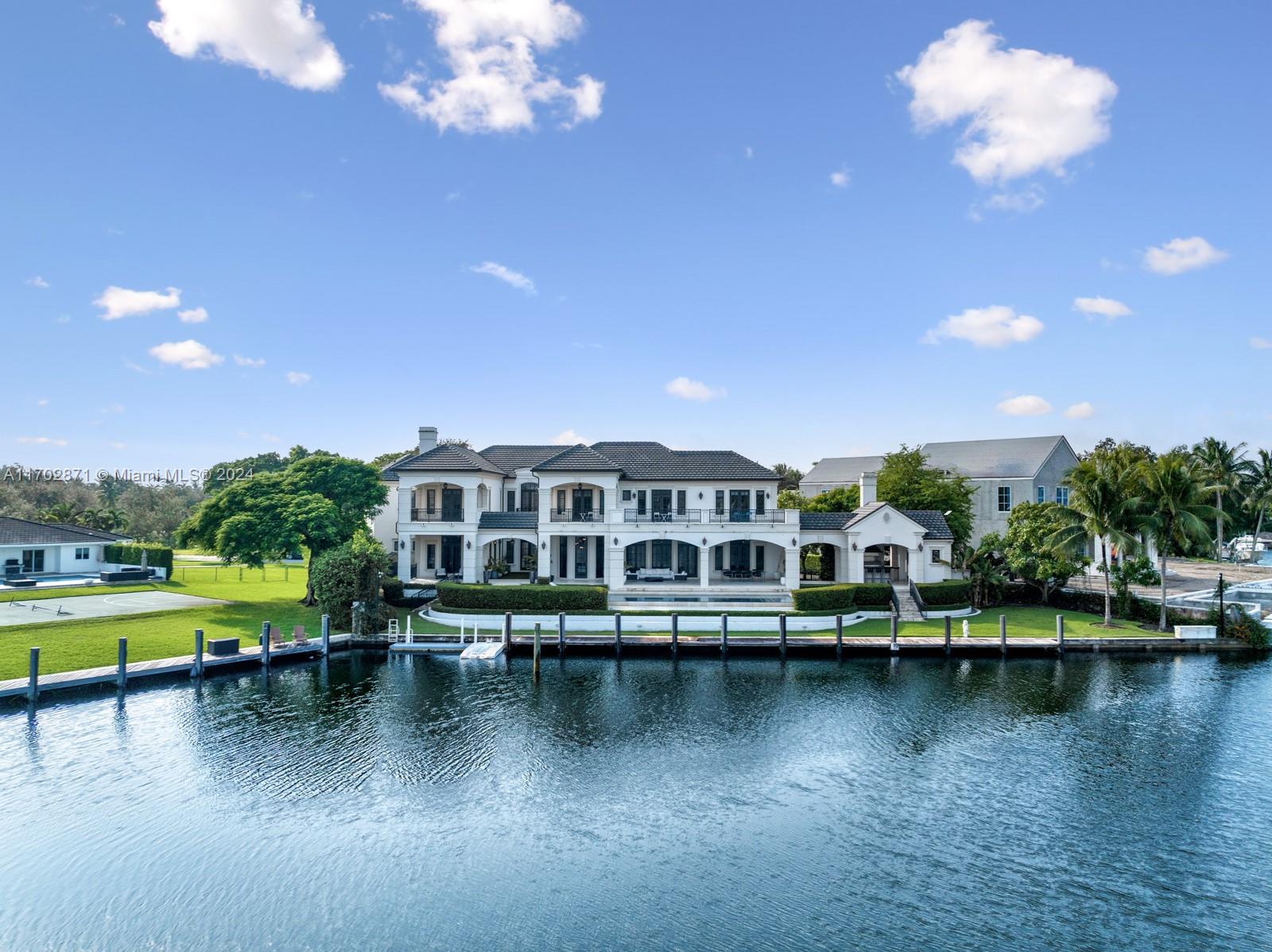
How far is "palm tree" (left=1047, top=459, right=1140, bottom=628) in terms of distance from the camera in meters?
36.8

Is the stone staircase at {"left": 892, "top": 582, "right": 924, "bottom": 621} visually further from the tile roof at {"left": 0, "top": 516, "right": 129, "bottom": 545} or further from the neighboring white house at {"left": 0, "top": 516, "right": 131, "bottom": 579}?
the tile roof at {"left": 0, "top": 516, "right": 129, "bottom": 545}

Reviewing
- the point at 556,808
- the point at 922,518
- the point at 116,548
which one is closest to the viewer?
the point at 556,808

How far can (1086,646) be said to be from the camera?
33.3 metres

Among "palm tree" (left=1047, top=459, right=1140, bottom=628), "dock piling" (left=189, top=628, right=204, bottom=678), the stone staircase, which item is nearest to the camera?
"dock piling" (left=189, top=628, right=204, bottom=678)

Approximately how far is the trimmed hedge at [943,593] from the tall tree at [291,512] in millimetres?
30987

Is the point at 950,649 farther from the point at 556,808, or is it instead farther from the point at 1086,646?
the point at 556,808

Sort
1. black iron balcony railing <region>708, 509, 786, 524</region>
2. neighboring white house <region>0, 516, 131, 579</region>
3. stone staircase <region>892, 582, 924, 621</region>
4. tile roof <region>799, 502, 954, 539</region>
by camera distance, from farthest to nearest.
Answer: neighboring white house <region>0, 516, 131, 579</region> → tile roof <region>799, 502, 954, 539</region> → black iron balcony railing <region>708, 509, 786, 524</region> → stone staircase <region>892, 582, 924, 621</region>

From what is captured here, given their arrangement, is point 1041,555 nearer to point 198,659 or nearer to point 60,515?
point 198,659

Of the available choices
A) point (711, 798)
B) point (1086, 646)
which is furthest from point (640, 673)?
point (1086, 646)

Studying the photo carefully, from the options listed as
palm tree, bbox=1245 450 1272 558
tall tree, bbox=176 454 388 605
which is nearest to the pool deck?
tall tree, bbox=176 454 388 605

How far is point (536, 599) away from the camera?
35906mm

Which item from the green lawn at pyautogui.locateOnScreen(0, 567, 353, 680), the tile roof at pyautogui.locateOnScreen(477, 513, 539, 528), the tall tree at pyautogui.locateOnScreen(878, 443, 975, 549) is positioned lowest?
the green lawn at pyautogui.locateOnScreen(0, 567, 353, 680)

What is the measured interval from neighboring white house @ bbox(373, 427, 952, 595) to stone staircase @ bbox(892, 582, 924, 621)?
4.60 feet

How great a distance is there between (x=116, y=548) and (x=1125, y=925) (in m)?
63.0
